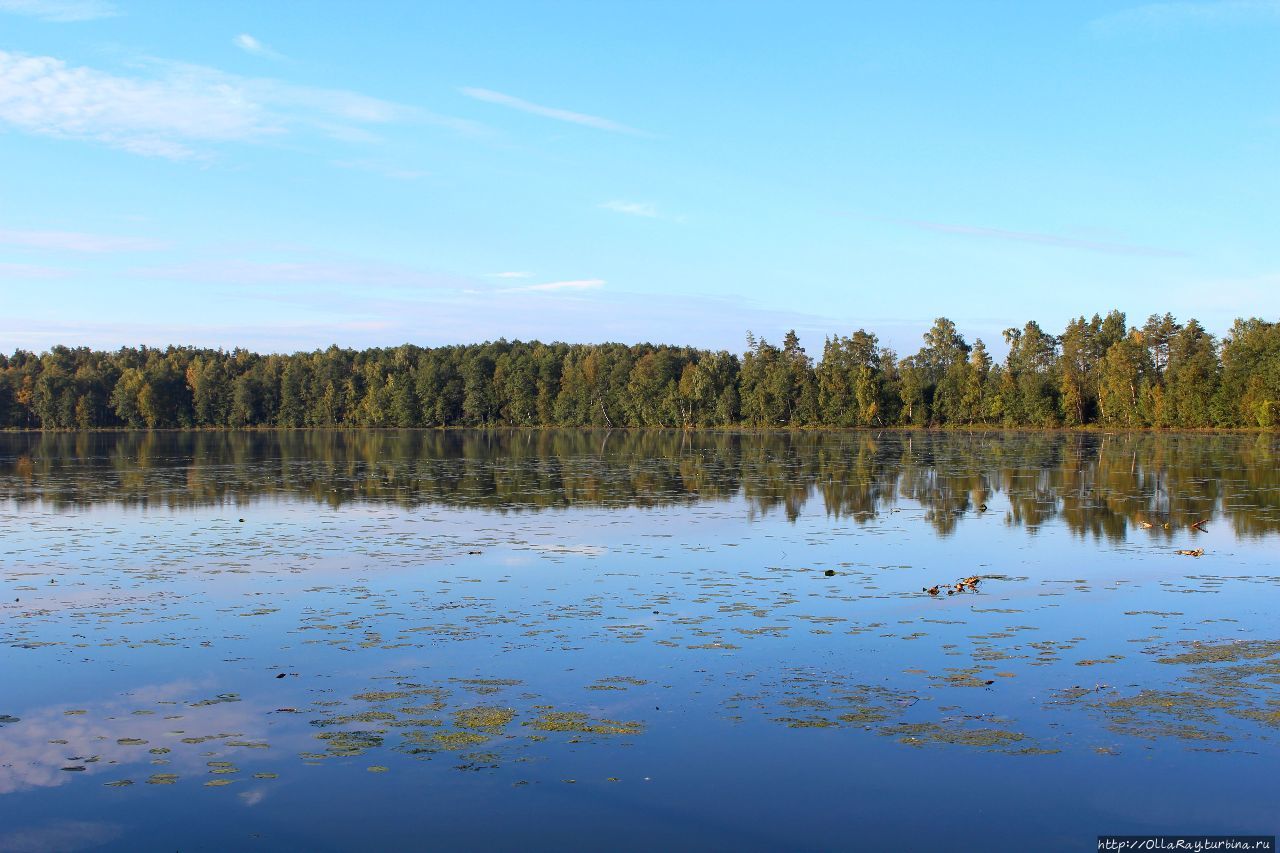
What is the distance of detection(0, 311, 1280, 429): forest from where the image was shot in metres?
84.6

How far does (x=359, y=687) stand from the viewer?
9.94m

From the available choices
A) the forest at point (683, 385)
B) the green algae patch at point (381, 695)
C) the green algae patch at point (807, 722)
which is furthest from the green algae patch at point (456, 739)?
the forest at point (683, 385)

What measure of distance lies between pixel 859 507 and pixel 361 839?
21.1 meters

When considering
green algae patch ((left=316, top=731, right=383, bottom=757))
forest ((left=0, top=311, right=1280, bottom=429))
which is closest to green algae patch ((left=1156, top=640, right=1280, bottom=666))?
green algae patch ((left=316, top=731, right=383, bottom=757))

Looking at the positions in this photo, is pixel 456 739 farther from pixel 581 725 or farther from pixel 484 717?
pixel 581 725

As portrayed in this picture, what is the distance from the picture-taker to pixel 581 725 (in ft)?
28.9

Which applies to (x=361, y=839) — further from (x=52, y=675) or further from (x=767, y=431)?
(x=767, y=431)

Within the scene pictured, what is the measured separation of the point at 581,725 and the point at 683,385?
102 meters

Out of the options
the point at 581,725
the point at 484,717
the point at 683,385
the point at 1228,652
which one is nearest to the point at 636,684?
the point at 581,725

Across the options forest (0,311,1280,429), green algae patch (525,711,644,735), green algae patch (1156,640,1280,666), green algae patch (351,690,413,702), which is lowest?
green algae patch (525,711,644,735)

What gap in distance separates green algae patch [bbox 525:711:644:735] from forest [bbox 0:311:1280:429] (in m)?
79.1

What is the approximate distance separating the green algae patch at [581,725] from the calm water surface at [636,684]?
4 centimetres

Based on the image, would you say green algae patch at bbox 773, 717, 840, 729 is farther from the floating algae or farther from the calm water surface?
the floating algae

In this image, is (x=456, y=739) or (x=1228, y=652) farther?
(x=1228, y=652)
